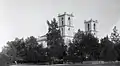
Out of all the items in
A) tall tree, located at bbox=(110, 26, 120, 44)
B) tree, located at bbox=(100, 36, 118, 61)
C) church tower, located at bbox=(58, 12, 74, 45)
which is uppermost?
church tower, located at bbox=(58, 12, 74, 45)

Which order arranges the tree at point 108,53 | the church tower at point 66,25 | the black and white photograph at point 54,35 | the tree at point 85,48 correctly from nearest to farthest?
1. the black and white photograph at point 54,35
2. the tree at point 108,53
3. the tree at point 85,48
4. the church tower at point 66,25

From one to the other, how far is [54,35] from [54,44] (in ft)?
1.65

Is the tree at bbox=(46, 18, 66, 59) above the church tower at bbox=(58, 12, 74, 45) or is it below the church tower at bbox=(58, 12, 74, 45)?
below

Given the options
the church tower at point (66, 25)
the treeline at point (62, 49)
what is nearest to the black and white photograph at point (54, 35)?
the treeline at point (62, 49)

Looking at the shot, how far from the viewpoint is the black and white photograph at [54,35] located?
4.80m

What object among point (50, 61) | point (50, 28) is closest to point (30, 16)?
point (50, 61)

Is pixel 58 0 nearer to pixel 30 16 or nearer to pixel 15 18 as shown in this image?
pixel 30 16

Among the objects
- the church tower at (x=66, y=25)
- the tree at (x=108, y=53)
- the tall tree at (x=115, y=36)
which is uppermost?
the church tower at (x=66, y=25)

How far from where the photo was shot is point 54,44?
26.3ft

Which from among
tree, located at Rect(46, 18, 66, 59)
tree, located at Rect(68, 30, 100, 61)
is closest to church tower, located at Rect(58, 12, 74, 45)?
tree, located at Rect(46, 18, 66, 59)

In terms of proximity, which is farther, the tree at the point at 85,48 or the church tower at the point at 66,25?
the church tower at the point at 66,25

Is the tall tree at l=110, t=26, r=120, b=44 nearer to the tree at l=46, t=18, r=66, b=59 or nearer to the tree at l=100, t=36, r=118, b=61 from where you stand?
the tree at l=100, t=36, r=118, b=61

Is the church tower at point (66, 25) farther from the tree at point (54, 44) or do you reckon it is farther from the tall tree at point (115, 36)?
the tall tree at point (115, 36)

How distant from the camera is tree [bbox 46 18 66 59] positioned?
777 cm
